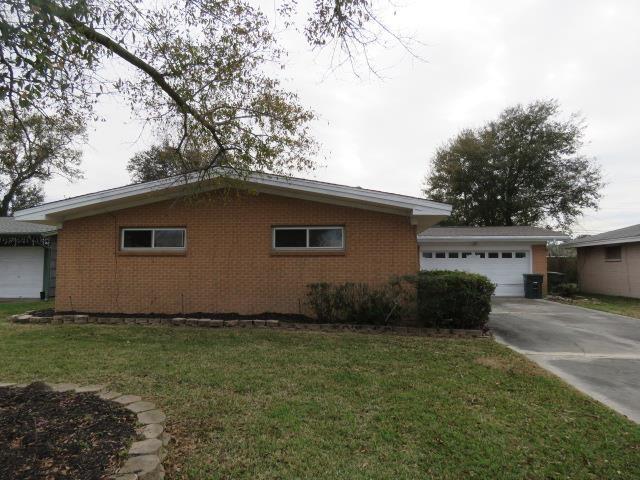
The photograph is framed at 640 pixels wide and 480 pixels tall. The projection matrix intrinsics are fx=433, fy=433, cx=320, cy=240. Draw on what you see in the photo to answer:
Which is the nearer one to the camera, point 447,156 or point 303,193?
point 303,193

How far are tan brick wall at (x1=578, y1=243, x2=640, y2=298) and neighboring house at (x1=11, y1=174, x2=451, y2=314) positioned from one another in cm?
1313

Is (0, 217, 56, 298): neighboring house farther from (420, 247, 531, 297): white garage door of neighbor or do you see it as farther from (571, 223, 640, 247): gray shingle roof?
(571, 223, 640, 247): gray shingle roof

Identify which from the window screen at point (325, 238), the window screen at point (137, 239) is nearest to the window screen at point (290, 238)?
the window screen at point (325, 238)

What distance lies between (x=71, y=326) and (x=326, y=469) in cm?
838

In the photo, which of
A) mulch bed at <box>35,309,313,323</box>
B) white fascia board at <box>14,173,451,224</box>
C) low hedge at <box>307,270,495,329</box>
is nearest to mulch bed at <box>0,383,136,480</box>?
white fascia board at <box>14,173,451,224</box>

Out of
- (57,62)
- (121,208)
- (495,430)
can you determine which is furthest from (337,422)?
(121,208)

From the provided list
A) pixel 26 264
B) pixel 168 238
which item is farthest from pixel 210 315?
pixel 26 264

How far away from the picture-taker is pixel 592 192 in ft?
98.4

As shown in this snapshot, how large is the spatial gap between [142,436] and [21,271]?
17128mm

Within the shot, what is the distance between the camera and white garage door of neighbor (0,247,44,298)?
17.1 m

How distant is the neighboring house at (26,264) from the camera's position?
17.0 m

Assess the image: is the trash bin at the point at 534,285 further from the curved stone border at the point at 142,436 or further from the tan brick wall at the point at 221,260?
the curved stone border at the point at 142,436

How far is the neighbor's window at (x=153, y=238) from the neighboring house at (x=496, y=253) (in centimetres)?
1140

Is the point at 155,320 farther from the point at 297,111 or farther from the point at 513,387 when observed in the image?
the point at 513,387
